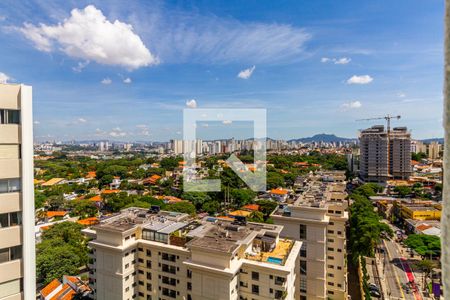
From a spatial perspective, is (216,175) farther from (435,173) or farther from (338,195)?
(435,173)

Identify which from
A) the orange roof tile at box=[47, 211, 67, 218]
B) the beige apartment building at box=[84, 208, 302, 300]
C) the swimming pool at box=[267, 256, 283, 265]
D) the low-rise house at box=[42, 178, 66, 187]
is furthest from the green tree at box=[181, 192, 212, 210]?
the low-rise house at box=[42, 178, 66, 187]

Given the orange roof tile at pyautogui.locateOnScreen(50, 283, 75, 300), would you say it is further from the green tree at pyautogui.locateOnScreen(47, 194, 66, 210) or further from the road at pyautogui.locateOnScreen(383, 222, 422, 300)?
the green tree at pyautogui.locateOnScreen(47, 194, 66, 210)

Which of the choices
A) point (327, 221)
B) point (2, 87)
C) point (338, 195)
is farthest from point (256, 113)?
point (2, 87)

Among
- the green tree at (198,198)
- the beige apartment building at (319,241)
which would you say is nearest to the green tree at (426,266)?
the beige apartment building at (319,241)

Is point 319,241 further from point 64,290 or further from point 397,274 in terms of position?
point 64,290

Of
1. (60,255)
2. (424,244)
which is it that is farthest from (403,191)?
(60,255)

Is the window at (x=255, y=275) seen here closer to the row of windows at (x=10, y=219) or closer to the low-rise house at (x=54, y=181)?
the row of windows at (x=10, y=219)
